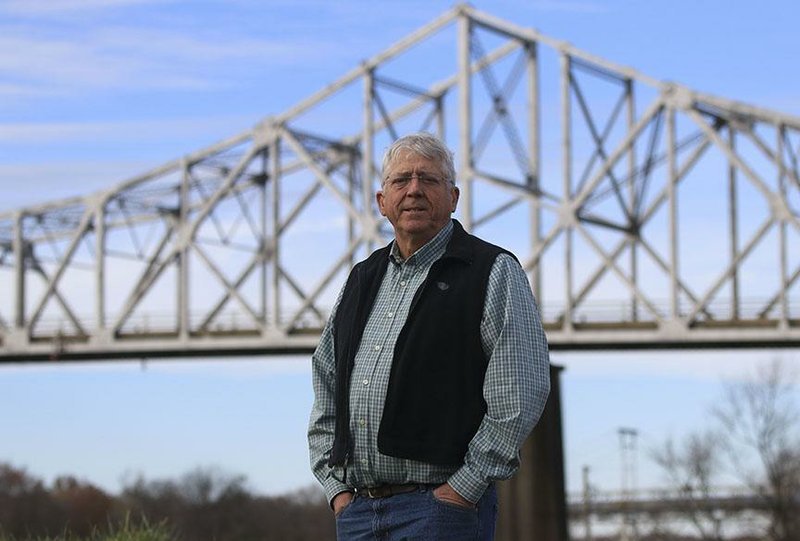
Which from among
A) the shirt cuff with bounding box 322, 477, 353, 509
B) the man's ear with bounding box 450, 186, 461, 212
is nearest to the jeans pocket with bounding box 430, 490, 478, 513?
the shirt cuff with bounding box 322, 477, 353, 509

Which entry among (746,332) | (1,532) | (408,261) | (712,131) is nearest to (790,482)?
(746,332)

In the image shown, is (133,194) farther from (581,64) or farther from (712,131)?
(712,131)

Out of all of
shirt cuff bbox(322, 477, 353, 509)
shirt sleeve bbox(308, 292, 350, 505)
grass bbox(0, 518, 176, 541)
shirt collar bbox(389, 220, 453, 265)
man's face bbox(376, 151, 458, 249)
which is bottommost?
grass bbox(0, 518, 176, 541)

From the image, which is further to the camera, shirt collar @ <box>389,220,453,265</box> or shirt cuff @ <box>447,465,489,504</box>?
shirt collar @ <box>389,220,453,265</box>

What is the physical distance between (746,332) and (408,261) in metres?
34.0

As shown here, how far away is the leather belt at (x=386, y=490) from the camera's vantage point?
4598 millimetres

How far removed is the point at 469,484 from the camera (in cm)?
447

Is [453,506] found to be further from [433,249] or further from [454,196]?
[454,196]

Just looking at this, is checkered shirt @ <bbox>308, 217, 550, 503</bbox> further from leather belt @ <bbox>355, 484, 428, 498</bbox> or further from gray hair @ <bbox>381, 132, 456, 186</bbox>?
gray hair @ <bbox>381, 132, 456, 186</bbox>

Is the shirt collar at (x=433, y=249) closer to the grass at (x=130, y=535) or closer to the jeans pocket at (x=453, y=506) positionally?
the jeans pocket at (x=453, y=506)

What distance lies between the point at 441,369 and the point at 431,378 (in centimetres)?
4

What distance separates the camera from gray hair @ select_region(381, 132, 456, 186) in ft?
15.5

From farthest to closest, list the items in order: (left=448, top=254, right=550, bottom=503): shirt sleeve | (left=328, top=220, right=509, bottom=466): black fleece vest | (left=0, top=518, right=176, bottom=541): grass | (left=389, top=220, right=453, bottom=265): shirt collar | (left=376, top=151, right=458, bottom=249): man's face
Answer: (left=0, top=518, right=176, bottom=541): grass → (left=389, top=220, right=453, bottom=265): shirt collar → (left=376, top=151, right=458, bottom=249): man's face → (left=328, top=220, right=509, bottom=466): black fleece vest → (left=448, top=254, right=550, bottom=503): shirt sleeve

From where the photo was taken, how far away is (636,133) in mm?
41250
